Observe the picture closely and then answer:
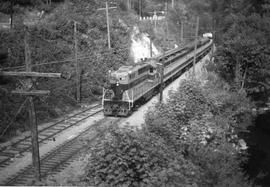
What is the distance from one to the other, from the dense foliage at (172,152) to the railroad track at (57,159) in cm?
144

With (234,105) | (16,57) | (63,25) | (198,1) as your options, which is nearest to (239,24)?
(234,105)

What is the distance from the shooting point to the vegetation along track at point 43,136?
54.2 feet

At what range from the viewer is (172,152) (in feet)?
41.1

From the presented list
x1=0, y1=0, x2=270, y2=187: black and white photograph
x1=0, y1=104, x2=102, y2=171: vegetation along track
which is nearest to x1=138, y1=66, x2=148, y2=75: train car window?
x1=0, y1=0, x2=270, y2=187: black and white photograph

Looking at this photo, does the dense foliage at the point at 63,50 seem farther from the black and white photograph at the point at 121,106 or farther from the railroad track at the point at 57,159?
the railroad track at the point at 57,159

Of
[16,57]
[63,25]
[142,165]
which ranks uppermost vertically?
[63,25]

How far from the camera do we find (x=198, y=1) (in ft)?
216

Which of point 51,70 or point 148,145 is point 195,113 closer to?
point 148,145

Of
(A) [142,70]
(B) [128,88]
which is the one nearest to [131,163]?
(B) [128,88]

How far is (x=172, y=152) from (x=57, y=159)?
650 centimetres

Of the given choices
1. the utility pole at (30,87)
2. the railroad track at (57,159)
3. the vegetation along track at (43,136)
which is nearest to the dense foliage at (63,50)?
the vegetation along track at (43,136)

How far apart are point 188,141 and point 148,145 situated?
14.1ft

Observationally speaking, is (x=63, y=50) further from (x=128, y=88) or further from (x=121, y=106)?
(x=121, y=106)

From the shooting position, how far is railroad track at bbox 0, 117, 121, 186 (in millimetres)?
13812
